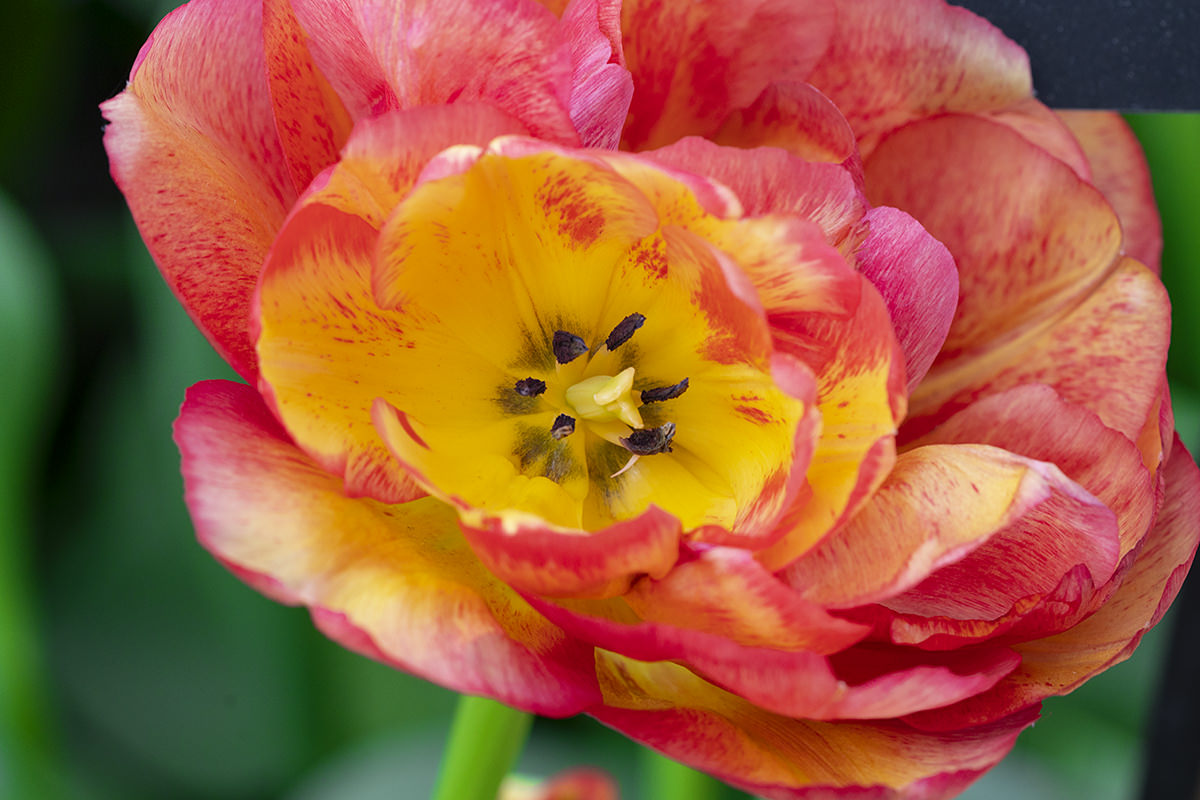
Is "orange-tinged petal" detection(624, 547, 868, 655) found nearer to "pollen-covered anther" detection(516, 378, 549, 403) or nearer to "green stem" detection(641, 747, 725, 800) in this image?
"pollen-covered anther" detection(516, 378, 549, 403)

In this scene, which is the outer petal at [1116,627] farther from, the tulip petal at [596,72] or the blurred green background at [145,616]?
the blurred green background at [145,616]

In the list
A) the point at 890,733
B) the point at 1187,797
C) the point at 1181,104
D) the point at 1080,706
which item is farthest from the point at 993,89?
the point at 1080,706

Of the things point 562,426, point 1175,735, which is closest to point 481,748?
point 562,426

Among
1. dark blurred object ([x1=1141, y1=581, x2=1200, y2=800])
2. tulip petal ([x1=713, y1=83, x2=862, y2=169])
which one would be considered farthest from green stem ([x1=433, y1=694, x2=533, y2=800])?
dark blurred object ([x1=1141, y1=581, x2=1200, y2=800])

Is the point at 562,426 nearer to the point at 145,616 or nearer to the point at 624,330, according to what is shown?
the point at 624,330

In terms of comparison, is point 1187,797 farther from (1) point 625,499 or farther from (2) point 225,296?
(2) point 225,296

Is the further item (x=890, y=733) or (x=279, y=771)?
(x=279, y=771)

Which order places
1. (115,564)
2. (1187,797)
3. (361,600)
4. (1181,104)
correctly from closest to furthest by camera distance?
(361,600) → (1181,104) → (1187,797) → (115,564)
